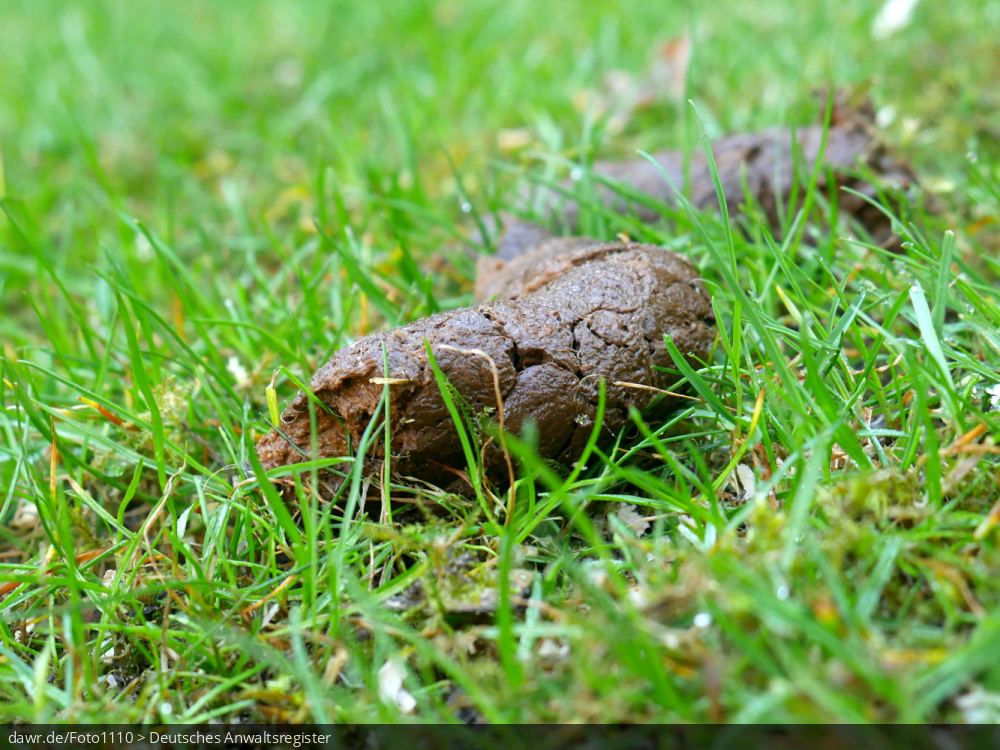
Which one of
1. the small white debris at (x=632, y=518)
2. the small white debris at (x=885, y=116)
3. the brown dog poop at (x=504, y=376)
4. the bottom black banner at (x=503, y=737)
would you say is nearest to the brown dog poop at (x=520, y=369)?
the brown dog poop at (x=504, y=376)

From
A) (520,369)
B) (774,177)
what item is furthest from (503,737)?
(774,177)

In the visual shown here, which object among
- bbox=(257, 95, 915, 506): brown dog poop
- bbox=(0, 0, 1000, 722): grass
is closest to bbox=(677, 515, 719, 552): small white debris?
bbox=(0, 0, 1000, 722): grass

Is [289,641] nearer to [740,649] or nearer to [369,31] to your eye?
[740,649]

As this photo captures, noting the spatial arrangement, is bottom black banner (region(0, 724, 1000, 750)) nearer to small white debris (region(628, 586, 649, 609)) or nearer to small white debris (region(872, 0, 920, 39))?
small white debris (region(628, 586, 649, 609))

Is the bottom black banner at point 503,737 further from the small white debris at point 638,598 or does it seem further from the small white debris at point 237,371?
→ the small white debris at point 237,371

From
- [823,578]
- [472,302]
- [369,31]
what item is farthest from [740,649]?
[369,31]

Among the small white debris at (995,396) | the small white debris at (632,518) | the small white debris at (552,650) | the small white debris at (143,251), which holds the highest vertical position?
the small white debris at (143,251)
